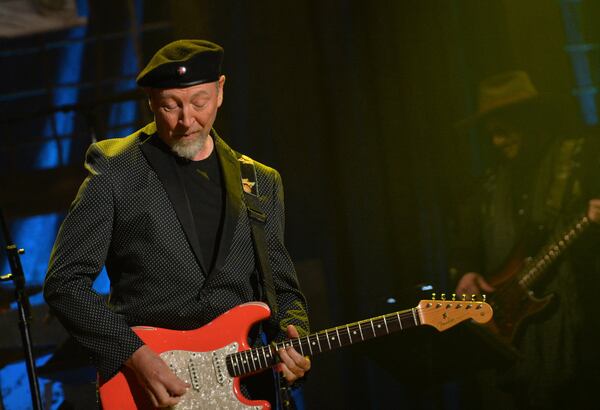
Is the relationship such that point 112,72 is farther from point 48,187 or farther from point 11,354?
point 11,354

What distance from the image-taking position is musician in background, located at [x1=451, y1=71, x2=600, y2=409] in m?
4.05

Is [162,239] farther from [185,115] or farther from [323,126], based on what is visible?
[323,126]

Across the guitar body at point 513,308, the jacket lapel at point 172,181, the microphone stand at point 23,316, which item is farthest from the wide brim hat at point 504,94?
the microphone stand at point 23,316

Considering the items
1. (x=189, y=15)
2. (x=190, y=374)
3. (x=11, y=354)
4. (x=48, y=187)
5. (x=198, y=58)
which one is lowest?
Result: (x=11, y=354)

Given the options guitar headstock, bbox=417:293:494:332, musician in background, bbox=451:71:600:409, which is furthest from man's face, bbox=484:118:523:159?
guitar headstock, bbox=417:293:494:332

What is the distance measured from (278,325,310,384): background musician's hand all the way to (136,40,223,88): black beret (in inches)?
38.0

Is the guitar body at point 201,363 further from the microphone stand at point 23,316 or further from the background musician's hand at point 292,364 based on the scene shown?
the microphone stand at point 23,316

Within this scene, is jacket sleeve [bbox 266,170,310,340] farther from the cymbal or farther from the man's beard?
the cymbal

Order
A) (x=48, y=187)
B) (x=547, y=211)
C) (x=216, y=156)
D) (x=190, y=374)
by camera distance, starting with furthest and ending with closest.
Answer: (x=48, y=187) < (x=547, y=211) < (x=216, y=156) < (x=190, y=374)

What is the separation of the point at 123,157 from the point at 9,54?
8.35 ft

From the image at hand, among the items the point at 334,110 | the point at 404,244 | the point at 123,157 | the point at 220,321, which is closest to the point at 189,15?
the point at 334,110

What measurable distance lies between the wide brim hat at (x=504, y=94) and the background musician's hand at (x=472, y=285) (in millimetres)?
810

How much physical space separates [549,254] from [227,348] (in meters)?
2.02

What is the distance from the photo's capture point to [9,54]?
5.00 metres
